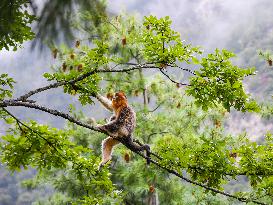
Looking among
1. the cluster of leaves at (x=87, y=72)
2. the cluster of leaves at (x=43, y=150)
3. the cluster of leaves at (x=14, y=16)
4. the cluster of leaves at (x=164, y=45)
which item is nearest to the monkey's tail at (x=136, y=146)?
the cluster of leaves at (x=43, y=150)

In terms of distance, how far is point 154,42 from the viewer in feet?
15.5

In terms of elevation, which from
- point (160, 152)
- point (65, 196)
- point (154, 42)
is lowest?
point (160, 152)

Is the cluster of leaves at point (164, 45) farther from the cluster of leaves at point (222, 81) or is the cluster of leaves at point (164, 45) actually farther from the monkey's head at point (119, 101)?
the monkey's head at point (119, 101)

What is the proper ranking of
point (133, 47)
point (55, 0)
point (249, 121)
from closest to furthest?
point (55, 0) < point (133, 47) < point (249, 121)

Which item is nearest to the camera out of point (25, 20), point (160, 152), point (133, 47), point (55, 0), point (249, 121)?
point (55, 0)

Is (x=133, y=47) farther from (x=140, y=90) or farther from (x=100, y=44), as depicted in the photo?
(x=100, y=44)

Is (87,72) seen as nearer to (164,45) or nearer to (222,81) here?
(164,45)

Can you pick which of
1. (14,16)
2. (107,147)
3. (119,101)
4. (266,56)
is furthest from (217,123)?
(14,16)

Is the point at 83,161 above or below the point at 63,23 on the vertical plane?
above

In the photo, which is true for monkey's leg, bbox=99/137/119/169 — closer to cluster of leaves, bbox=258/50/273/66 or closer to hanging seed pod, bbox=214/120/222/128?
cluster of leaves, bbox=258/50/273/66

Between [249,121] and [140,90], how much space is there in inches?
4295

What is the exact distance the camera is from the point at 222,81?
464 centimetres

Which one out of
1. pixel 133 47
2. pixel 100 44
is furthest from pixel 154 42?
pixel 133 47

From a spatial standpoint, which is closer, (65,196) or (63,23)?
(63,23)
